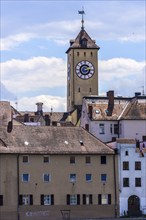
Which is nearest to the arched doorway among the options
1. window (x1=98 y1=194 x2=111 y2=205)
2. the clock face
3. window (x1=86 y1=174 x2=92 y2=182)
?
window (x1=98 y1=194 x2=111 y2=205)

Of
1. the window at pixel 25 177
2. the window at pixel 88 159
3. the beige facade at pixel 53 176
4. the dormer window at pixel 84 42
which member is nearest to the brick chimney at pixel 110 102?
the beige facade at pixel 53 176

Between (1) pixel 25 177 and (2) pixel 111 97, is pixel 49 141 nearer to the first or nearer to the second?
(1) pixel 25 177

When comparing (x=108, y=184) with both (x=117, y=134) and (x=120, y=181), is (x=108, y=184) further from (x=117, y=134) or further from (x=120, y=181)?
(x=117, y=134)

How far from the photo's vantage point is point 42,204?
9594 centimetres

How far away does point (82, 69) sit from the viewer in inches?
6511

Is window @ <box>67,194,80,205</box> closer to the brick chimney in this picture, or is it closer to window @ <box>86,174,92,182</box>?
window @ <box>86,174,92,182</box>

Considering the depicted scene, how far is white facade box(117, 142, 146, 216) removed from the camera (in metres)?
99.8

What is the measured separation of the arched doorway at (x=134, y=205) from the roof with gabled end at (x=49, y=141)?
7.17 metres

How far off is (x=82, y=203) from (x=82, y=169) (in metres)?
4.56

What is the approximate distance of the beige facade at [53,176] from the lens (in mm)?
95000

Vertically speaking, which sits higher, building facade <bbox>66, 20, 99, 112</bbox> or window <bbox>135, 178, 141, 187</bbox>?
building facade <bbox>66, 20, 99, 112</bbox>

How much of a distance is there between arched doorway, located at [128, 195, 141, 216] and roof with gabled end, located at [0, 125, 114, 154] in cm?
717

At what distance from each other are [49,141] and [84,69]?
220ft

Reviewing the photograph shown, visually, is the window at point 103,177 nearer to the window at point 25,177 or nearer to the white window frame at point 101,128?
the window at point 25,177
